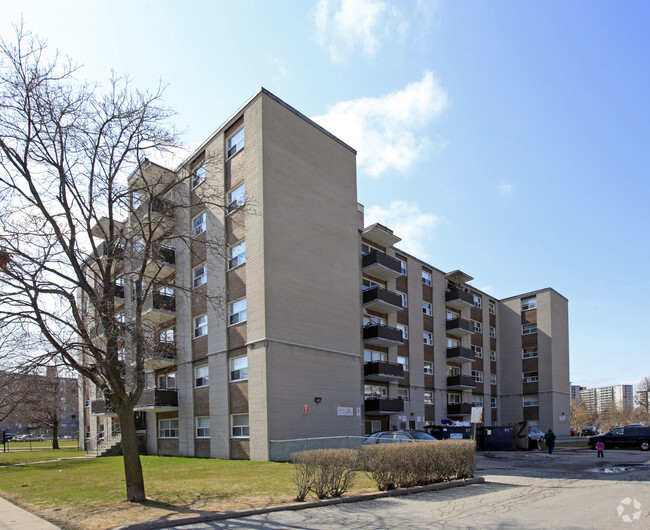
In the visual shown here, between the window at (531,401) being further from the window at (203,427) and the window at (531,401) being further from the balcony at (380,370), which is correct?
the window at (203,427)

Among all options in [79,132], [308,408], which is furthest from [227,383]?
[79,132]

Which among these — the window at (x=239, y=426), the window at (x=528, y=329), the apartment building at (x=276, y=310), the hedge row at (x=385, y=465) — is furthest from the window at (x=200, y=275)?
the window at (x=528, y=329)

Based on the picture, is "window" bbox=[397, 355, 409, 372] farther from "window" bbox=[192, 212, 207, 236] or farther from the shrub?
the shrub

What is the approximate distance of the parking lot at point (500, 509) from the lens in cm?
966

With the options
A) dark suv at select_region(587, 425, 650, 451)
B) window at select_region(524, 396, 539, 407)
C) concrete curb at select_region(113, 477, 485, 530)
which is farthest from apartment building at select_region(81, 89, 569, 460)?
window at select_region(524, 396, 539, 407)

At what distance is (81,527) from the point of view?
9789 millimetres

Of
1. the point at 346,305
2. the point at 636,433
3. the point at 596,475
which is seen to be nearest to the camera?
the point at 596,475

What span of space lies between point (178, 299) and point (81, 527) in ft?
73.7

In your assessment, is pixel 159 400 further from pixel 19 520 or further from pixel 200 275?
pixel 19 520

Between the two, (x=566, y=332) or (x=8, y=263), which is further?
(x=566, y=332)

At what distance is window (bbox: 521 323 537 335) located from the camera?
177 ft

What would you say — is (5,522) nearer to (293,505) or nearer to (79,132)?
(293,505)

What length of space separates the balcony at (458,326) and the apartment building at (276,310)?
22.5ft

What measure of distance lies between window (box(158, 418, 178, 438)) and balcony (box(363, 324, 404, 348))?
41.6ft
